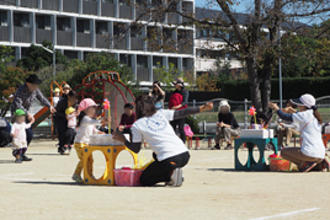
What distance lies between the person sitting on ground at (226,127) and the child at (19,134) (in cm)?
733

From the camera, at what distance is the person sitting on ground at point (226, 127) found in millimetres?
21734

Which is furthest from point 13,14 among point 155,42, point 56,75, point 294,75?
point 155,42

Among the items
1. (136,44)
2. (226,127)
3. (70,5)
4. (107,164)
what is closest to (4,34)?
(70,5)

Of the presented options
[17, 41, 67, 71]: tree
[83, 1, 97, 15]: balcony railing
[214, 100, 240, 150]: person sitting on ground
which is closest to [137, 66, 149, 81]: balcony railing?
[83, 1, 97, 15]: balcony railing

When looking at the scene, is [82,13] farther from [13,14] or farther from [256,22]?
[256,22]

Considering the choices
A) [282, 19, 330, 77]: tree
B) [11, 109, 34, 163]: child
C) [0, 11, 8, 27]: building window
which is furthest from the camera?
[0, 11, 8, 27]: building window

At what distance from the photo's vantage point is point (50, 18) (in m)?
61.1

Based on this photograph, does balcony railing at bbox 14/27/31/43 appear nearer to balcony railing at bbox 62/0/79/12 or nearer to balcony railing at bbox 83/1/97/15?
balcony railing at bbox 62/0/79/12

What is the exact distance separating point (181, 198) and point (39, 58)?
158ft

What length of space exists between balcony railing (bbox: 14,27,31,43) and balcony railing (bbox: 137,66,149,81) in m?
12.9

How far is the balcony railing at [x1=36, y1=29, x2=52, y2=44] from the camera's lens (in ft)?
196

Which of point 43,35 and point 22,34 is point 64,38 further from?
point 22,34

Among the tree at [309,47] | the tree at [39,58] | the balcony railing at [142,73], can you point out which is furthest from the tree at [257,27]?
the balcony railing at [142,73]

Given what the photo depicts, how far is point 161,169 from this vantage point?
A: 10094mm
